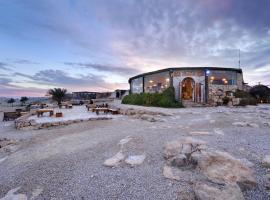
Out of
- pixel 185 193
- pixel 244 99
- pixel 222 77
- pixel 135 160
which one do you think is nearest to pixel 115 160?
pixel 135 160

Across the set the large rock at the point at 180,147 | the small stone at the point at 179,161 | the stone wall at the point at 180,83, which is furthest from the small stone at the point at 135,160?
the stone wall at the point at 180,83

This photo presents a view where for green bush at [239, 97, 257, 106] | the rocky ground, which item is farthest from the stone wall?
the rocky ground

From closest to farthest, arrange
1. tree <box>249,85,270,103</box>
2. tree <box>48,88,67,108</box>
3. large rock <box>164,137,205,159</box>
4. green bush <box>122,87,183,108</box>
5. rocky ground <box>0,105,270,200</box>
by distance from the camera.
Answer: rocky ground <box>0,105,270,200</box>
large rock <box>164,137,205,159</box>
green bush <box>122,87,183,108</box>
tree <box>48,88,67,108</box>
tree <box>249,85,270,103</box>

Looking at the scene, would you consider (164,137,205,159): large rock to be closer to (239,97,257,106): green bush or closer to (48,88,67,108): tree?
(239,97,257,106): green bush

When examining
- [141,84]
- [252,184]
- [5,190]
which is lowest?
[5,190]

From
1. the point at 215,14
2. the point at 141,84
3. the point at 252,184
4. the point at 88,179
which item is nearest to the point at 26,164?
the point at 88,179

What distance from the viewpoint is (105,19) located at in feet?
53.5

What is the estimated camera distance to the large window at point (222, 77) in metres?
21.7

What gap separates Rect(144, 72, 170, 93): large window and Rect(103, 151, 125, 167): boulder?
752 inches

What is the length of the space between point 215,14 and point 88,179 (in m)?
16.8

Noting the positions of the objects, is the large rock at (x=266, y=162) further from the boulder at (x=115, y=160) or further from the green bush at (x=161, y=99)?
the green bush at (x=161, y=99)

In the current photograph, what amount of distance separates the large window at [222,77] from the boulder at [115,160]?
20.0 meters

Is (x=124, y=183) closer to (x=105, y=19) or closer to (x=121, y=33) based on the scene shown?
(x=105, y=19)

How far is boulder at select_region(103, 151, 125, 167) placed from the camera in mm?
4017
